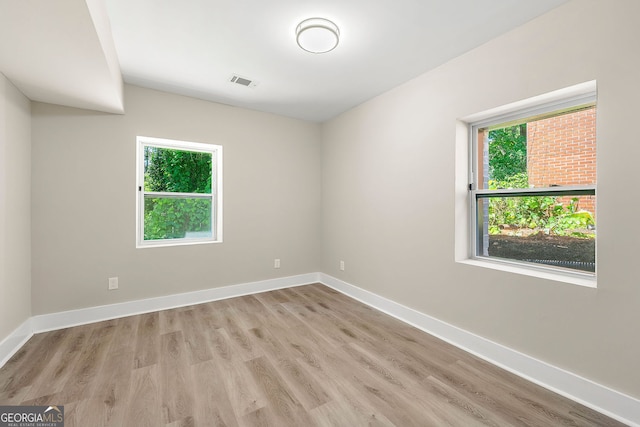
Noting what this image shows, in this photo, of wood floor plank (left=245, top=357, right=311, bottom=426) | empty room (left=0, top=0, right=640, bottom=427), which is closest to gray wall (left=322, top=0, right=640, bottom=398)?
empty room (left=0, top=0, right=640, bottom=427)

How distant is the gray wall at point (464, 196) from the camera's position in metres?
1.56

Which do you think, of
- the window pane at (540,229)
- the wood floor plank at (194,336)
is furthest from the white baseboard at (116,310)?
the window pane at (540,229)

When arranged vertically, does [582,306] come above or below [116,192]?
below

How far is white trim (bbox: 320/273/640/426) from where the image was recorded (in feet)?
5.10

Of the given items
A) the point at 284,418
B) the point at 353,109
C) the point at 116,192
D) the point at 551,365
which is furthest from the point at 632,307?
the point at 116,192

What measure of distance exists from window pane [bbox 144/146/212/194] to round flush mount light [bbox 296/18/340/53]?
2.05 metres

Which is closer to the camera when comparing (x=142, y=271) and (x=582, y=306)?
(x=582, y=306)

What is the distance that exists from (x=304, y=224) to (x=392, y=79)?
229 centimetres

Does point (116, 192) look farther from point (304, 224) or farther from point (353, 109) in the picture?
point (353, 109)

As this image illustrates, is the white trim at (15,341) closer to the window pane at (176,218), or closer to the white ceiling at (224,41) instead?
the window pane at (176,218)

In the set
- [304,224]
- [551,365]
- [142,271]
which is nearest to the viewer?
[551,365]

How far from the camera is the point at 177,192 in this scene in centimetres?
337

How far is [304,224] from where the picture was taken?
420cm

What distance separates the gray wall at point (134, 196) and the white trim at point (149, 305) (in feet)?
0.22
